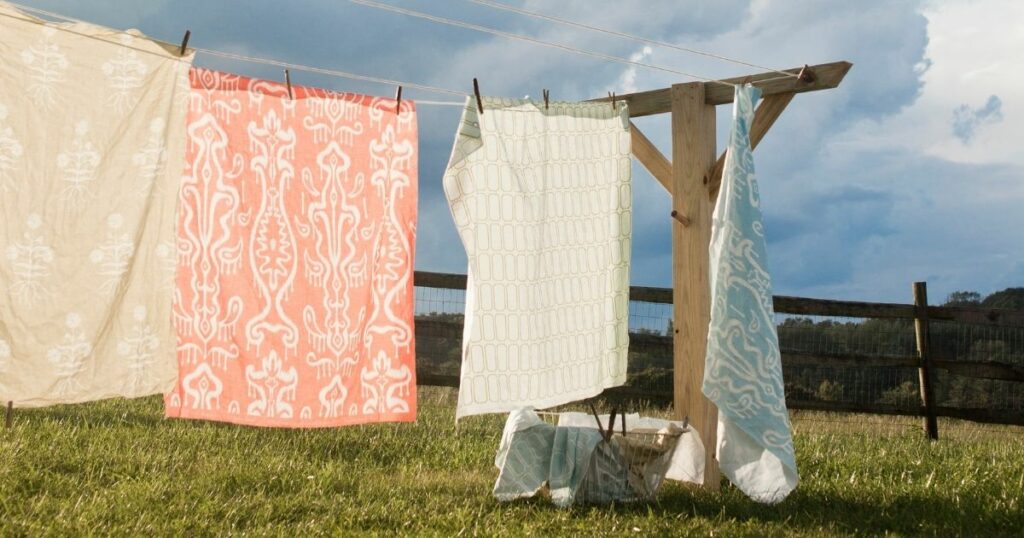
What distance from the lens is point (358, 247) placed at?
411 centimetres

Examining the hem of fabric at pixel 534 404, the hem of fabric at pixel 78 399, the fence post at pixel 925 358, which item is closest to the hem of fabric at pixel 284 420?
the hem of fabric at pixel 78 399

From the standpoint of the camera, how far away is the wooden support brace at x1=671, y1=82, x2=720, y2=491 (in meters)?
4.83

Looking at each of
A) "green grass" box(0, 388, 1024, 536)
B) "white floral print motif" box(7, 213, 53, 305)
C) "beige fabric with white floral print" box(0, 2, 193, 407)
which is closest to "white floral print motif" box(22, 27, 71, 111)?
"beige fabric with white floral print" box(0, 2, 193, 407)

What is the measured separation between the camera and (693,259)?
4852 millimetres

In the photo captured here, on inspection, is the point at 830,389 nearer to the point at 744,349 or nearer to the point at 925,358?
the point at 925,358

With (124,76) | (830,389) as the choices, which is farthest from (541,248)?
(830,389)

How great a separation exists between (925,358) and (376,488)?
18.7ft

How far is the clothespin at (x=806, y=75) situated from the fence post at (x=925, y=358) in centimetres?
448

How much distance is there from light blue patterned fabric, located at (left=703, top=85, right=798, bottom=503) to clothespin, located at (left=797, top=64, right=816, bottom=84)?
469mm

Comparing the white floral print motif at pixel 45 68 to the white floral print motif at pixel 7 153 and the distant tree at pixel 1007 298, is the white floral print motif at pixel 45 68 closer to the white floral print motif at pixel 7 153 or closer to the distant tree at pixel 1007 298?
the white floral print motif at pixel 7 153

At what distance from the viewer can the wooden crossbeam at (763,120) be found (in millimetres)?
4832

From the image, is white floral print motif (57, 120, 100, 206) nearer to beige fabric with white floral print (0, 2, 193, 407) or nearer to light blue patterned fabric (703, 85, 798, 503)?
beige fabric with white floral print (0, 2, 193, 407)

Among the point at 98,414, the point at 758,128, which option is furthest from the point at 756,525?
the point at 98,414

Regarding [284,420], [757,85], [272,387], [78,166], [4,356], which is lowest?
[284,420]
